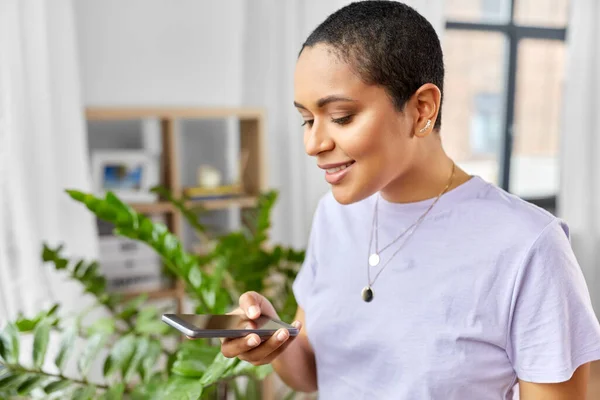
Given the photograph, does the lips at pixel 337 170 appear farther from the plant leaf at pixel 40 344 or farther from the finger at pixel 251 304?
the plant leaf at pixel 40 344

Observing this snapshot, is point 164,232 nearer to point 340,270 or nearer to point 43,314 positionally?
point 43,314

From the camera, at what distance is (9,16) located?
207 cm

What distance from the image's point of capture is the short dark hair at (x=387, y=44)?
2.66ft

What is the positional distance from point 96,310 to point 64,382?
1175mm

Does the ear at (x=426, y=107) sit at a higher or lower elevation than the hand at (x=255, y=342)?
higher

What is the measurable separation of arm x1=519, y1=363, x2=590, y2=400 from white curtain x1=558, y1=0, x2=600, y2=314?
3038 mm

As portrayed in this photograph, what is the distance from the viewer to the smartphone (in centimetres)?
80

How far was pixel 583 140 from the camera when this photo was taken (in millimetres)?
3596

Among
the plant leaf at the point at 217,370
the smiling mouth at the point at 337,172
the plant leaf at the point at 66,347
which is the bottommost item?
the plant leaf at the point at 66,347

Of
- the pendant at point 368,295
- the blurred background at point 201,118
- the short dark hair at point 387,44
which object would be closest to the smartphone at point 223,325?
the pendant at point 368,295

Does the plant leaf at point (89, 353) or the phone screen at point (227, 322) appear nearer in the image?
the phone screen at point (227, 322)

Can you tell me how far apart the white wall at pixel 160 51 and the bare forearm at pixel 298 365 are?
1.84 metres

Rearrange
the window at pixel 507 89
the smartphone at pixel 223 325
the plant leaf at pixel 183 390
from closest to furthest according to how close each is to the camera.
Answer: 1. the smartphone at pixel 223 325
2. the plant leaf at pixel 183 390
3. the window at pixel 507 89

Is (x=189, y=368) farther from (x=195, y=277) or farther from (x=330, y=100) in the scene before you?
(x=330, y=100)
